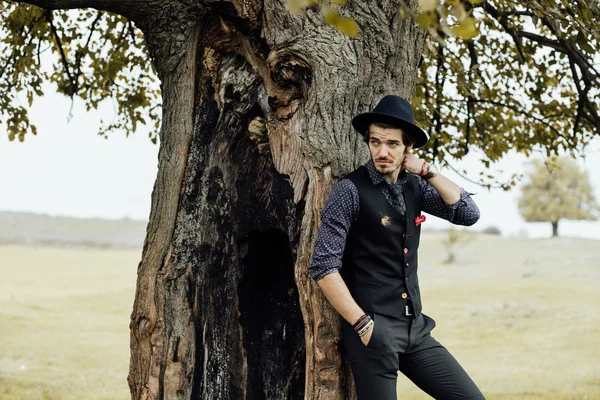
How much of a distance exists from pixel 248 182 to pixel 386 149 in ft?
4.91

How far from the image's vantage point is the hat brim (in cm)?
471

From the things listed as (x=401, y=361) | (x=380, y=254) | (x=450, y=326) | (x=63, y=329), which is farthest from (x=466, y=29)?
(x=450, y=326)

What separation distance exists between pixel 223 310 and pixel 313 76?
79.6 inches

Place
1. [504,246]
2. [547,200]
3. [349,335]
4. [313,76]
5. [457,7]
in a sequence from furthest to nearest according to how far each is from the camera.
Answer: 1. [547,200]
2. [504,246]
3. [313,76]
4. [349,335]
5. [457,7]

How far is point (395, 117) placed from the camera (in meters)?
4.66

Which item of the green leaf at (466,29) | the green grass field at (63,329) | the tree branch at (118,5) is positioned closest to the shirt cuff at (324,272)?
the green leaf at (466,29)

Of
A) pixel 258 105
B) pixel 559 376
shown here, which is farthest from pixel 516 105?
pixel 258 105

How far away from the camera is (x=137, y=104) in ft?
45.2

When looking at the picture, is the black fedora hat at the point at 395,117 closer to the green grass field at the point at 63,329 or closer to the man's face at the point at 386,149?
the man's face at the point at 386,149

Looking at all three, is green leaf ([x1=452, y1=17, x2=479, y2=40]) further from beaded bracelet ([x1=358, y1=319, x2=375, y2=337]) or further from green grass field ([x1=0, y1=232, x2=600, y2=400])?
green grass field ([x1=0, y1=232, x2=600, y2=400])

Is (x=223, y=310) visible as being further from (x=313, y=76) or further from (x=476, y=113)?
(x=476, y=113)

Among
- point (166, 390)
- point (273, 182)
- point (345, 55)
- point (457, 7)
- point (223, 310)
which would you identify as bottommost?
point (166, 390)

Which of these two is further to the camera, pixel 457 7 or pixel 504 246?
pixel 504 246

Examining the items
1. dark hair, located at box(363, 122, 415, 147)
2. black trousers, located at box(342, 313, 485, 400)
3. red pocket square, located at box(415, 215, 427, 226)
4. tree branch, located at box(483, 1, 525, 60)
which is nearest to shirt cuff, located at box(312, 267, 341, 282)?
black trousers, located at box(342, 313, 485, 400)
